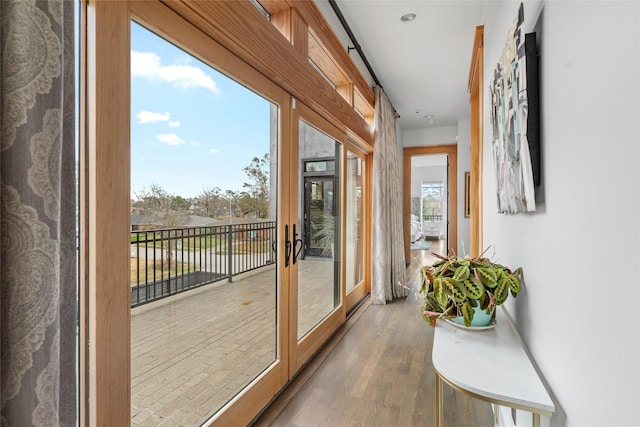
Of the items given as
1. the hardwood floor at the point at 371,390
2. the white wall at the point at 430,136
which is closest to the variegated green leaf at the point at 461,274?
the hardwood floor at the point at 371,390

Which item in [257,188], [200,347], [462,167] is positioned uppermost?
[462,167]

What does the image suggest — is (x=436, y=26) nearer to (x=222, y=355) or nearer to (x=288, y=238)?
(x=288, y=238)

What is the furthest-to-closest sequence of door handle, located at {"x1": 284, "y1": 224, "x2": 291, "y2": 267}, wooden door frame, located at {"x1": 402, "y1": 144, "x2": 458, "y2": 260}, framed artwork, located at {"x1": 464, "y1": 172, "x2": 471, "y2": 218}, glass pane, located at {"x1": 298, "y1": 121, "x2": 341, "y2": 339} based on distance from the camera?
wooden door frame, located at {"x1": 402, "y1": 144, "x2": 458, "y2": 260} → framed artwork, located at {"x1": 464, "y1": 172, "x2": 471, "y2": 218} → glass pane, located at {"x1": 298, "y1": 121, "x2": 341, "y2": 339} → door handle, located at {"x1": 284, "y1": 224, "x2": 291, "y2": 267}

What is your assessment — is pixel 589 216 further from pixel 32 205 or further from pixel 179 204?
pixel 179 204

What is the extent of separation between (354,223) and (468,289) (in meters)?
2.70

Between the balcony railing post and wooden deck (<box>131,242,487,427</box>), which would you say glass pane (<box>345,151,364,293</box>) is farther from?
the balcony railing post

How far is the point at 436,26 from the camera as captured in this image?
9.41 feet

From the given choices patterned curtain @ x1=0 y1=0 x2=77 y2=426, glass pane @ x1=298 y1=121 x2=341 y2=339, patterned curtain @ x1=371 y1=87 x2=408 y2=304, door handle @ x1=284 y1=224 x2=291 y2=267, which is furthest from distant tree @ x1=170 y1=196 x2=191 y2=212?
patterned curtain @ x1=371 y1=87 x2=408 y2=304

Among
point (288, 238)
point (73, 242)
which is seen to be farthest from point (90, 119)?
point (288, 238)

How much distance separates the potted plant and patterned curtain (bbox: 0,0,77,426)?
122 centimetres

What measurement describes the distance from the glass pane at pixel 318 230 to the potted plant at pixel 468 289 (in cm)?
129

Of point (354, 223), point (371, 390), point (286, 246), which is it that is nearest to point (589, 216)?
point (286, 246)

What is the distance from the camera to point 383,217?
4.11 metres

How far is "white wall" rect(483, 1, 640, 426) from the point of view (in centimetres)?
54
